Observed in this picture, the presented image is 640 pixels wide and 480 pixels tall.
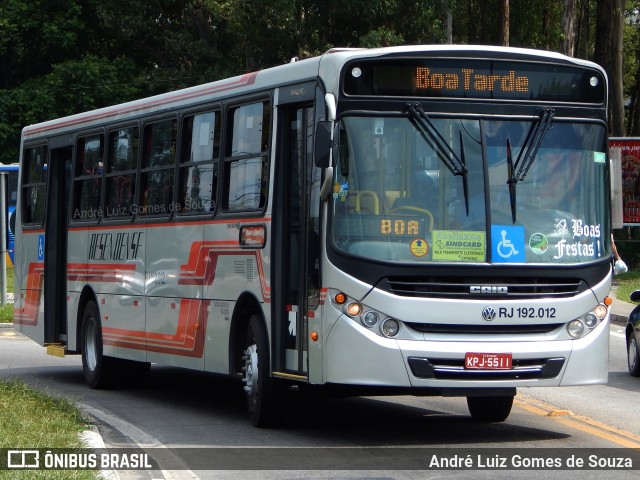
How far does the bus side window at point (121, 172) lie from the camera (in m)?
15.7

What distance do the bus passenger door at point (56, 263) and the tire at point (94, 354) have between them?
3.00 ft

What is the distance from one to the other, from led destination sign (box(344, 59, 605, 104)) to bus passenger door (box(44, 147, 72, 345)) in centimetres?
783

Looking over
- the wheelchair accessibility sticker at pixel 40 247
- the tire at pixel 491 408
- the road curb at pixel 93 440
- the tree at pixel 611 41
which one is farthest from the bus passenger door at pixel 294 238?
the tree at pixel 611 41

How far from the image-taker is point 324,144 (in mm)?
10703

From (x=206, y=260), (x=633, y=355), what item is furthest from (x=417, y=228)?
(x=633, y=355)

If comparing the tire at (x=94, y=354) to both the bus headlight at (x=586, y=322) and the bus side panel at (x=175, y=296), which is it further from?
the bus headlight at (x=586, y=322)

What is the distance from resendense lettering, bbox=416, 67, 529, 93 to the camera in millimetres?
11094

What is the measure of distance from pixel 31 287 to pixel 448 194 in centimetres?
917

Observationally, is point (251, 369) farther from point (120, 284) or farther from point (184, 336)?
point (120, 284)

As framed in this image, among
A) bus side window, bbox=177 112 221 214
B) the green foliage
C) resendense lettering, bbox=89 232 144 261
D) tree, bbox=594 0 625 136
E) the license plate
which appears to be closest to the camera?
the license plate

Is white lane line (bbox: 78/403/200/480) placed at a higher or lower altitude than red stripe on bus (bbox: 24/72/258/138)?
lower

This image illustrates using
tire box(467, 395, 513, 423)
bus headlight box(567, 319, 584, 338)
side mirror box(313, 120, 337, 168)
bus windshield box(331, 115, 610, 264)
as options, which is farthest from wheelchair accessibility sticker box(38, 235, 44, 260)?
bus headlight box(567, 319, 584, 338)

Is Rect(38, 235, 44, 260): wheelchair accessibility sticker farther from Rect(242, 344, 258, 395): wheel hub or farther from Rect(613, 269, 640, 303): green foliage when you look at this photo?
Rect(613, 269, 640, 303): green foliage

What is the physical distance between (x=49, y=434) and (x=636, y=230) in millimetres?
35277
